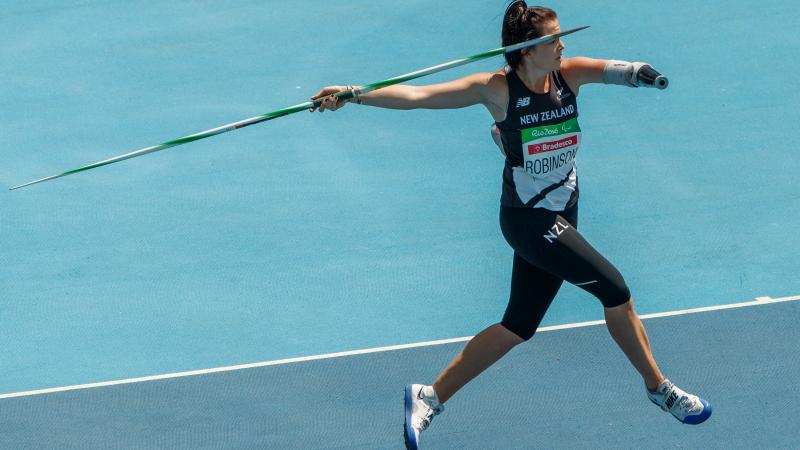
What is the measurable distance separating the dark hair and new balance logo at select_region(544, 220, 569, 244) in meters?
0.75

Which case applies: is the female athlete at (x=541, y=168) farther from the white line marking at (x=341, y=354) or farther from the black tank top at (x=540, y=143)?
the white line marking at (x=341, y=354)

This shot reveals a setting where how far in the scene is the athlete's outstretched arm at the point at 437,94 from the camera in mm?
5516

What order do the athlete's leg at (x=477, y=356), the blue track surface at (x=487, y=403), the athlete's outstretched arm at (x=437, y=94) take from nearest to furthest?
the athlete's outstretched arm at (x=437, y=94), the athlete's leg at (x=477, y=356), the blue track surface at (x=487, y=403)

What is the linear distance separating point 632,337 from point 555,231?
2.04ft

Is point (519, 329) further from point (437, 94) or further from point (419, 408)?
point (437, 94)

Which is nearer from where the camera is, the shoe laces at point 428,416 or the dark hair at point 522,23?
the dark hair at point 522,23

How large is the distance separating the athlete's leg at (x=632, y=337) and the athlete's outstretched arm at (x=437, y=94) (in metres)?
1.12

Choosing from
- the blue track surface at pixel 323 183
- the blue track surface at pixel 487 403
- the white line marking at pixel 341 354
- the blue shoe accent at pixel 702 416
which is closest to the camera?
the blue shoe accent at pixel 702 416

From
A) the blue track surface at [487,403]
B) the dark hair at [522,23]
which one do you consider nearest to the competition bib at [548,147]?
the dark hair at [522,23]

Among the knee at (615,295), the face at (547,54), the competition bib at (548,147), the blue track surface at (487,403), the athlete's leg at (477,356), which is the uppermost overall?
the face at (547,54)

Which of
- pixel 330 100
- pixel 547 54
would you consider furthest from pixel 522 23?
pixel 330 100

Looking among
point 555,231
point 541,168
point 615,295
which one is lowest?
point 615,295

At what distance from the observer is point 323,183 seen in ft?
30.0

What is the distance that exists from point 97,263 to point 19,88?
312 centimetres
